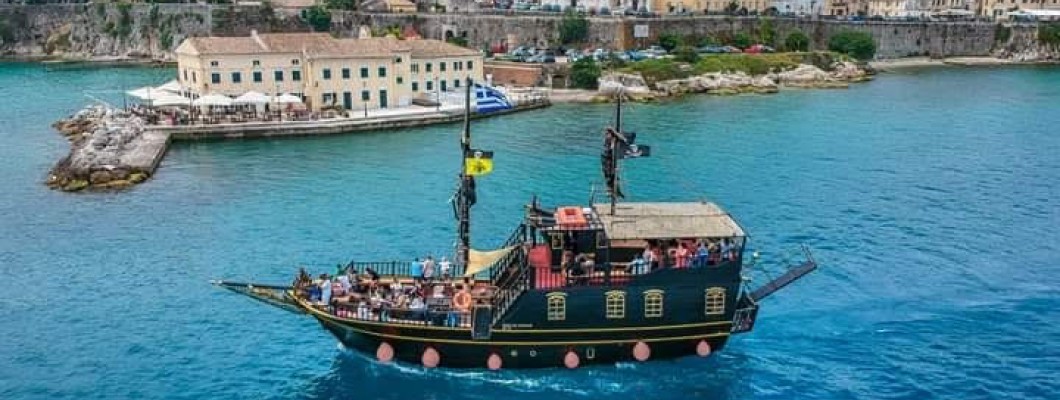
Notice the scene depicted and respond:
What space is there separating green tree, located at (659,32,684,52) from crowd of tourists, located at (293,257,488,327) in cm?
7716

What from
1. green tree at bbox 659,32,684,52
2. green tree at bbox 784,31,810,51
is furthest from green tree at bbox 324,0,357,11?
green tree at bbox 784,31,810,51

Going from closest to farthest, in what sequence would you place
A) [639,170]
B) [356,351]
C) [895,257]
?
[356,351] < [895,257] < [639,170]

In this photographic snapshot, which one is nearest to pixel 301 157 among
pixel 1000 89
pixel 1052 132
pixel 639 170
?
pixel 639 170

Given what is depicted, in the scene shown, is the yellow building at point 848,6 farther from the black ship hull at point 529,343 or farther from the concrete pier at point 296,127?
the black ship hull at point 529,343

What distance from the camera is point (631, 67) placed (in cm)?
9262

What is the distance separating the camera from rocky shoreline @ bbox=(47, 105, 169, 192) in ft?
179

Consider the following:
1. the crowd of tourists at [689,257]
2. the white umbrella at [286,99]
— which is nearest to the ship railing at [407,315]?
the crowd of tourists at [689,257]

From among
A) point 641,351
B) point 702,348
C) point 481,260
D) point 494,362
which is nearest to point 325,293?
point 481,260

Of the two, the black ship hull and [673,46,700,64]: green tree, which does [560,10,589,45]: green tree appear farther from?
the black ship hull

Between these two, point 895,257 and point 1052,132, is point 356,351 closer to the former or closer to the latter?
point 895,257

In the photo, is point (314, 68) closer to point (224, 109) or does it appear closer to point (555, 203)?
point (224, 109)

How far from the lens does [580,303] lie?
1139 inches

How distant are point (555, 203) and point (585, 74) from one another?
146 ft

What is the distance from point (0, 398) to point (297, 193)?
80.8 ft
